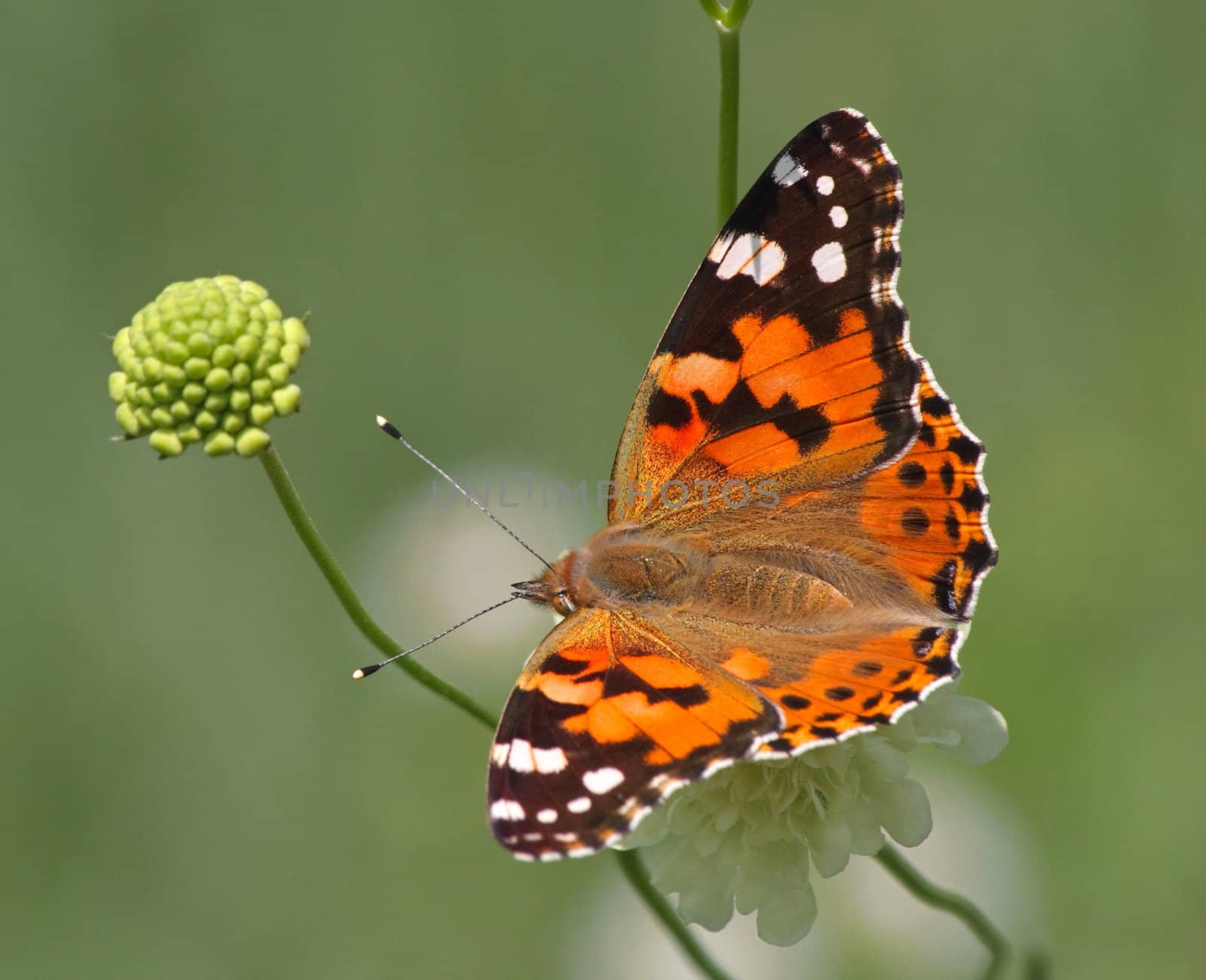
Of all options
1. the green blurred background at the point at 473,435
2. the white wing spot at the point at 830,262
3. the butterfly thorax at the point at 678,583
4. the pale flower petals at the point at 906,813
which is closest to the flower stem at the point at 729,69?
the white wing spot at the point at 830,262

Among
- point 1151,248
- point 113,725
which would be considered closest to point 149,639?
point 113,725

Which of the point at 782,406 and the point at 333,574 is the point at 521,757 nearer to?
the point at 333,574

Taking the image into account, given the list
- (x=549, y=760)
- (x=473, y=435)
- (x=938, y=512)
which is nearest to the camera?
(x=549, y=760)

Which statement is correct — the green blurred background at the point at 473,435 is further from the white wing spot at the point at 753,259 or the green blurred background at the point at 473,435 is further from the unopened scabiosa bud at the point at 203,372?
the unopened scabiosa bud at the point at 203,372

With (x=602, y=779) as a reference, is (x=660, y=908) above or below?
below

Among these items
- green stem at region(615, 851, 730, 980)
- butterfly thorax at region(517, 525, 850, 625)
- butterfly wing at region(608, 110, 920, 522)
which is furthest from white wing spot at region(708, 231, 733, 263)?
green stem at region(615, 851, 730, 980)

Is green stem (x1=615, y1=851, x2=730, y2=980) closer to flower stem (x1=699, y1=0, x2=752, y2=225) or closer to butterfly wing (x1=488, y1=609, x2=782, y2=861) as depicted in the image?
butterfly wing (x1=488, y1=609, x2=782, y2=861)

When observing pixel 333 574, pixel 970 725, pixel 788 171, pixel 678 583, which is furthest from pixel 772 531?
pixel 333 574

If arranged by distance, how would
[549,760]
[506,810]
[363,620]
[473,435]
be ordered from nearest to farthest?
[506,810] < [549,760] < [363,620] < [473,435]
